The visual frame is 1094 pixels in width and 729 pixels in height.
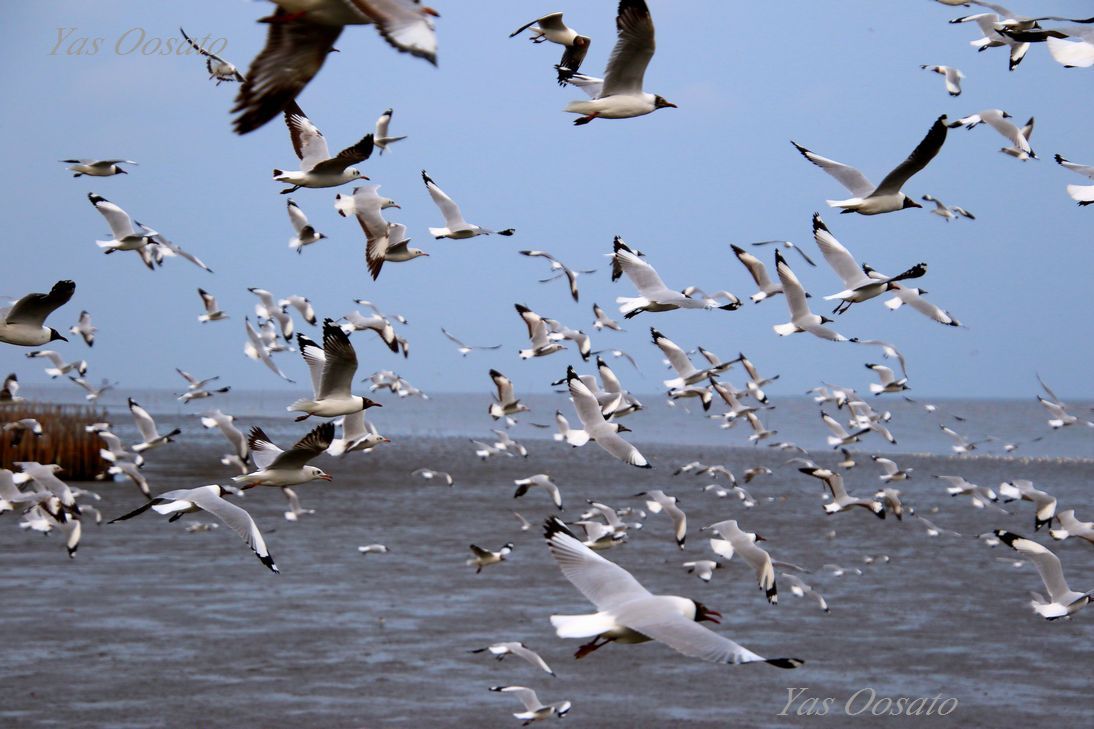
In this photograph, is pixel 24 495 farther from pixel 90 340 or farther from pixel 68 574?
pixel 90 340

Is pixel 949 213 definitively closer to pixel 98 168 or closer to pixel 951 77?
pixel 951 77

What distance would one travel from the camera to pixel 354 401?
9.89 meters

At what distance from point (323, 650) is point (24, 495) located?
13.1ft

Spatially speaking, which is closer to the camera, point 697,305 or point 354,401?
point 354,401

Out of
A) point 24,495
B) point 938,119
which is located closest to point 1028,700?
point 938,119

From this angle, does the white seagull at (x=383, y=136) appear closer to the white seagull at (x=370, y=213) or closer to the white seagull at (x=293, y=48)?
the white seagull at (x=370, y=213)

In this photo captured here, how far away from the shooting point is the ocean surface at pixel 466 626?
1140cm

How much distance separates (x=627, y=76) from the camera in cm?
1009

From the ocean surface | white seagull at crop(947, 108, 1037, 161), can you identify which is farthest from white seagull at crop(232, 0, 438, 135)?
white seagull at crop(947, 108, 1037, 161)

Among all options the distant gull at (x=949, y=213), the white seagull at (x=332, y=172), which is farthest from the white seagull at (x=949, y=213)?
the white seagull at (x=332, y=172)

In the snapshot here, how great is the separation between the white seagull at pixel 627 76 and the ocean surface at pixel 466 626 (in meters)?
5.01

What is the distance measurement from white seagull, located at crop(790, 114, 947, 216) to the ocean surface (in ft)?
14.4

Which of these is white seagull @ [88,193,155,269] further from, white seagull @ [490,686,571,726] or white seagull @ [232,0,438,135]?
white seagull @ [232,0,438,135]
